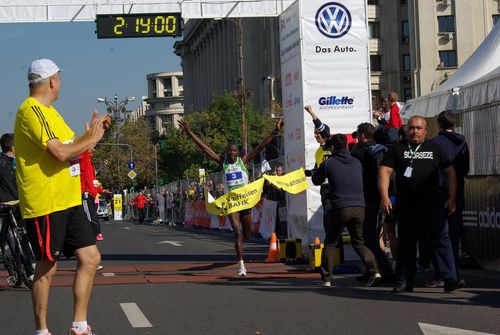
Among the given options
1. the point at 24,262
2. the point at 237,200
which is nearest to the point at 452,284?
the point at 237,200

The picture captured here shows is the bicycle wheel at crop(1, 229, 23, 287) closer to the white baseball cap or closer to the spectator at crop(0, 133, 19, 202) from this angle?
the spectator at crop(0, 133, 19, 202)

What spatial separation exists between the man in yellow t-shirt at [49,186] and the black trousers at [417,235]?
4796mm

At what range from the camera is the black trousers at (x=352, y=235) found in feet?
40.2

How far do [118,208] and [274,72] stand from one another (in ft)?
69.2

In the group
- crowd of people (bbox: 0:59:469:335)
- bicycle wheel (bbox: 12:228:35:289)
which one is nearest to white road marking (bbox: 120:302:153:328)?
crowd of people (bbox: 0:59:469:335)

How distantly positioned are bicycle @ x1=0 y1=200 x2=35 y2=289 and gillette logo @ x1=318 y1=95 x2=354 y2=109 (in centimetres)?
660

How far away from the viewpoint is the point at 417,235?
37.9 feet

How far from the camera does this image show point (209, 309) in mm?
10070

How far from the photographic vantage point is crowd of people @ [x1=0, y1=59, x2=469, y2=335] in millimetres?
7340

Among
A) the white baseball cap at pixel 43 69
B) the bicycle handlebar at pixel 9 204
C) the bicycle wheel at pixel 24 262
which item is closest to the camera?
the white baseball cap at pixel 43 69

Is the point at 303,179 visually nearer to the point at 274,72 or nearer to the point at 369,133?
the point at 369,133

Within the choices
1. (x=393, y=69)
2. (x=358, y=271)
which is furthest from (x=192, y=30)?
(x=358, y=271)

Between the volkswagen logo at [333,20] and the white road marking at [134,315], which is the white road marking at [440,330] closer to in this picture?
the white road marking at [134,315]

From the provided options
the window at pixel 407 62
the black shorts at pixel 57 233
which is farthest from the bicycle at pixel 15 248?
the window at pixel 407 62
